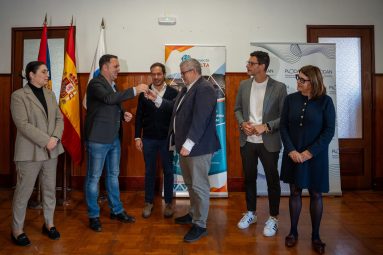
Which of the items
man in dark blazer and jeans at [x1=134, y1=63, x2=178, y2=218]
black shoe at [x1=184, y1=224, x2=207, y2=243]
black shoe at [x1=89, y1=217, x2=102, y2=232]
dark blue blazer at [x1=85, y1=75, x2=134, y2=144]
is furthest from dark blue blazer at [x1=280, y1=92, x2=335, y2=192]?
black shoe at [x1=89, y1=217, x2=102, y2=232]

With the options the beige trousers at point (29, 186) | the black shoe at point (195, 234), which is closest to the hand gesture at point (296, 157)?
the black shoe at point (195, 234)

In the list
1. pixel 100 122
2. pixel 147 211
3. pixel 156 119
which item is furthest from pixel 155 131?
pixel 147 211

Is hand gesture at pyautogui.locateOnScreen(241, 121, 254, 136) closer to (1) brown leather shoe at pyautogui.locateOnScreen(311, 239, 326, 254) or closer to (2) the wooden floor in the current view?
(2) the wooden floor

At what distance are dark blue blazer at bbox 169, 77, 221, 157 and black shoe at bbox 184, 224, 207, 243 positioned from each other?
65 cm

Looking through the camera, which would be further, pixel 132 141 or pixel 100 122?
pixel 132 141

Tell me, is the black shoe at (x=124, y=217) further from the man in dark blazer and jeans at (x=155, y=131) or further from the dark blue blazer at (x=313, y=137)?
the dark blue blazer at (x=313, y=137)

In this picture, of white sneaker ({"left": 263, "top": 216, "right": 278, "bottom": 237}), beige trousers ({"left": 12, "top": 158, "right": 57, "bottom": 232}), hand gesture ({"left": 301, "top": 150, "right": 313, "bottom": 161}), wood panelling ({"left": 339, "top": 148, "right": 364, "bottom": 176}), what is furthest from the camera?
wood panelling ({"left": 339, "top": 148, "right": 364, "bottom": 176})

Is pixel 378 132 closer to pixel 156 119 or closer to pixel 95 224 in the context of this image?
pixel 156 119

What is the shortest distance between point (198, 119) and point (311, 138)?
871mm

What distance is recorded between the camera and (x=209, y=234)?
3303 mm

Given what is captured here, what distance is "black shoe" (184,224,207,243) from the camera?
3.12m

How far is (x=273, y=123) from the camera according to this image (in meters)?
3.22

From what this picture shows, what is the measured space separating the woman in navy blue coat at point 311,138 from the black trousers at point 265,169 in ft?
1.06

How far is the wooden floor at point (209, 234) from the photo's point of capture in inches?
116
